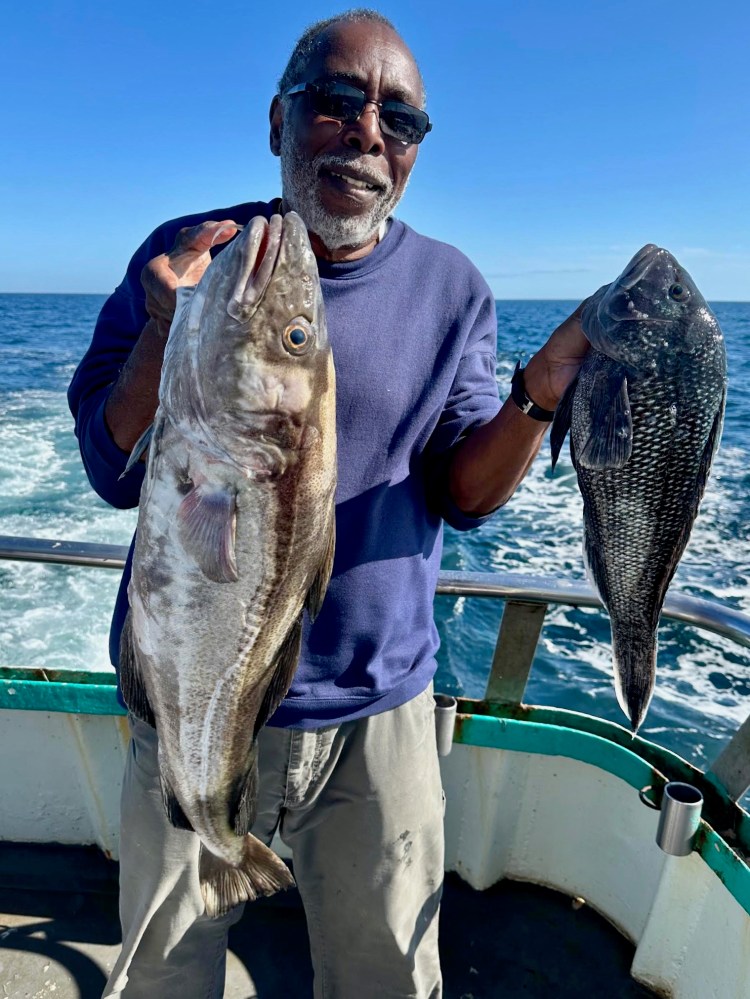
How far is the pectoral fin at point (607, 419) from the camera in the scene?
1.67 m

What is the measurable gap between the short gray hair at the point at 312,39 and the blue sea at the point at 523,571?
16.3 ft

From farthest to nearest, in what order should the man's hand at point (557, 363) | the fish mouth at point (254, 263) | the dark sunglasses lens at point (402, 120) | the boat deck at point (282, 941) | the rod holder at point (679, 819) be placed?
the boat deck at point (282, 941)
the rod holder at point (679, 819)
the dark sunglasses lens at point (402, 120)
the man's hand at point (557, 363)
the fish mouth at point (254, 263)

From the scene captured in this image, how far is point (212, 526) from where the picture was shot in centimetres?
167

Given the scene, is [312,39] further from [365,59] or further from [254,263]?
[254,263]

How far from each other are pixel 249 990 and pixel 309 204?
2.76 metres

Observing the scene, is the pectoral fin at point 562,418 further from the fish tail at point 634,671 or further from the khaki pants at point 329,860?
the khaki pants at point 329,860

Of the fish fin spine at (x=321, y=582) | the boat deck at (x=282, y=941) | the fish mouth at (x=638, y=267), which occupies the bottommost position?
the boat deck at (x=282, y=941)

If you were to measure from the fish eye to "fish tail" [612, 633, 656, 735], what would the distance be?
3.27 feet

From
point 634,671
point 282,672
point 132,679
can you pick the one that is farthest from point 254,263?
point 634,671

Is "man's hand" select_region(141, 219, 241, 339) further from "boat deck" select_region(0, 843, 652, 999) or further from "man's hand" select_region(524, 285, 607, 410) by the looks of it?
"boat deck" select_region(0, 843, 652, 999)

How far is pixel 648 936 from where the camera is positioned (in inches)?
110

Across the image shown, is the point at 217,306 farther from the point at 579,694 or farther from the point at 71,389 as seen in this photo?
the point at 579,694

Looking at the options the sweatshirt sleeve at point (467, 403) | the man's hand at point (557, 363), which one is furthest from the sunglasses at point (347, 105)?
the man's hand at point (557, 363)

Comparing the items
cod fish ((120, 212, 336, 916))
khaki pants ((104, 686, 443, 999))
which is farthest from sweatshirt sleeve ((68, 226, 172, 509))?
khaki pants ((104, 686, 443, 999))
